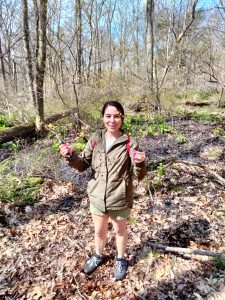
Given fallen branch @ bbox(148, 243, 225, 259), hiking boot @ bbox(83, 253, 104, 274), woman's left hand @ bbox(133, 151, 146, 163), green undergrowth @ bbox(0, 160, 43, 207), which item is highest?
woman's left hand @ bbox(133, 151, 146, 163)

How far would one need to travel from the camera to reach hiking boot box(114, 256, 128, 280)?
3137mm

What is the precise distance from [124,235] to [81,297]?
791 millimetres

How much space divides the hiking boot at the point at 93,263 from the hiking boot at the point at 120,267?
218 millimetres

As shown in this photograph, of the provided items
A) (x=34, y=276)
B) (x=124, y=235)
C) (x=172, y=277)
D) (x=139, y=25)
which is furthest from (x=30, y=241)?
(x=139, y=25)

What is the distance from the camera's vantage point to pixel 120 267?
10.4ft

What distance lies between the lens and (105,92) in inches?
424

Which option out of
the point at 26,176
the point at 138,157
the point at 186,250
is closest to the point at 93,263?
the point at 186,250

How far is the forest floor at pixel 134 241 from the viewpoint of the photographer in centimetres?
305

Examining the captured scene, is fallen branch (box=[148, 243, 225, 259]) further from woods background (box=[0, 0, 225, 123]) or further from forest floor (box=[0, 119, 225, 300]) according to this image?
woods background (box=[0, 0, 225, 123])

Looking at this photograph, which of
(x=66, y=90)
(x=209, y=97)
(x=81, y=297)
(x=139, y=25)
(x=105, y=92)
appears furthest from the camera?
(x=139, y=25)

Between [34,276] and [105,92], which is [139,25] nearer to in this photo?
[105,92]

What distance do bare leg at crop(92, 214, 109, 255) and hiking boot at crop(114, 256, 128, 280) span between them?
0.80 ft

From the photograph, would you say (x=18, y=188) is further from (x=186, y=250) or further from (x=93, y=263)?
(x=186, y=250)

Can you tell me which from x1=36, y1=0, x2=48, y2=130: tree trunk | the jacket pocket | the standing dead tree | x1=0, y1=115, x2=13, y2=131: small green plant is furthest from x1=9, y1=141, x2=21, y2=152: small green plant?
the jacket pocket
